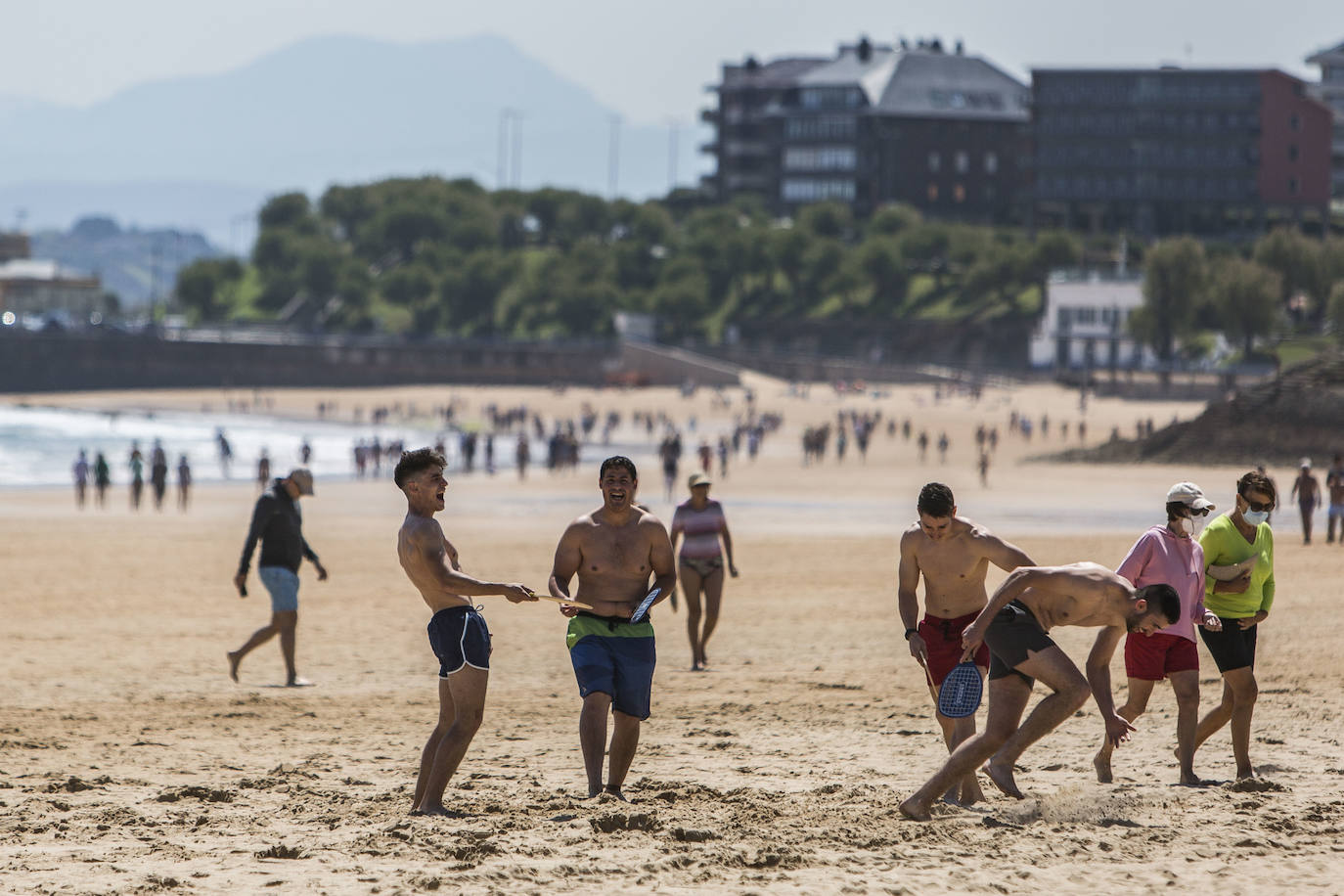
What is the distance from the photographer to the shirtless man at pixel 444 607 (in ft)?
23.8

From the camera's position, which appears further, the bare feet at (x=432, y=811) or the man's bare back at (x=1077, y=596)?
the bare feet at (x=432, y=811)

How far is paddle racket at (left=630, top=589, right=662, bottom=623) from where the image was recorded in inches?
297

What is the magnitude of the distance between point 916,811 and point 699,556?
5.44m

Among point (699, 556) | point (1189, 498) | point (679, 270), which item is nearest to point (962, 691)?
point (1189, 498)

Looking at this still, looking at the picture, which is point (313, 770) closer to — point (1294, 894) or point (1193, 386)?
point (1294, 894)

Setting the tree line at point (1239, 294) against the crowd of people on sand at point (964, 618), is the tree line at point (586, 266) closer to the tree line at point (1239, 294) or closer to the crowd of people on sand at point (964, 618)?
the tree line at point (1239, 294)

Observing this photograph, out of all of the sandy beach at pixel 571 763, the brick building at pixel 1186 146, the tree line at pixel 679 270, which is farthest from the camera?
the brick building at pixel 1186 146

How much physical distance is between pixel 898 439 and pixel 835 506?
30728 mm

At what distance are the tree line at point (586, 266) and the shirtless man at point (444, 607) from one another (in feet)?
317

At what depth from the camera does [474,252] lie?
424 feet

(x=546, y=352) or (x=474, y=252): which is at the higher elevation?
(x=474, y=252)

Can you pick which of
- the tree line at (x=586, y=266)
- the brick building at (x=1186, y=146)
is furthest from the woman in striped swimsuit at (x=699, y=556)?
the brick building at (x=1186, y=146)

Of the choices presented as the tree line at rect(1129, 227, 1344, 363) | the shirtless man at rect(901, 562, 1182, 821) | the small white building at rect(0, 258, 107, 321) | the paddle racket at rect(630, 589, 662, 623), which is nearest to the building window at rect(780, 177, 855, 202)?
the tree line at rect(1129, 227, 1344, 363)

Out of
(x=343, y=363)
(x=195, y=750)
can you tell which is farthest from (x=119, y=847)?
(x=343, y=363)
